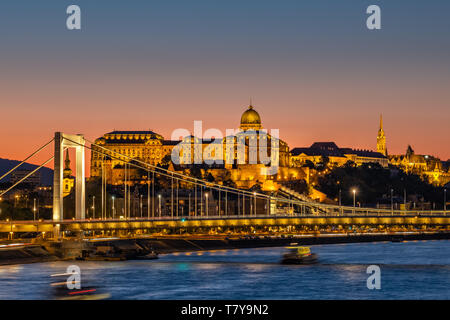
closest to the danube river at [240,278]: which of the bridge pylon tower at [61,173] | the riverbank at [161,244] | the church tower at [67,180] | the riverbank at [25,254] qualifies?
the riverbank at [25,254]

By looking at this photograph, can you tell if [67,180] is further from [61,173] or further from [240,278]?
[240,278]

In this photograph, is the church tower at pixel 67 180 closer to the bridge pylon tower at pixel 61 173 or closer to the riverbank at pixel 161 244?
the riverbank at pixel 161 244

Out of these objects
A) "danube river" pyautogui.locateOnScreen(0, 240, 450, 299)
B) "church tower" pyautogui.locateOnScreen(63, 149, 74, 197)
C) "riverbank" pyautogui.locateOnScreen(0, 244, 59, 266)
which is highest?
"church tower" pyautogui.locateOnScreen(63, 149, 74, 197)

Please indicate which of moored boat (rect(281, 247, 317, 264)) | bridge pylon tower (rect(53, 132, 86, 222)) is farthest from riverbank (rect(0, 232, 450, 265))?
moored boat (rect(281, 247, 317, 264))

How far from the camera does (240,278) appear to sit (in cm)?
6688

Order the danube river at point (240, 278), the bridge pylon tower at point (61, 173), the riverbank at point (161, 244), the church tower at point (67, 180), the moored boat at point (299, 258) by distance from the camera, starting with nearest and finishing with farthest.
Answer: the danube river at point (240, 278) → the bridge pylon tower at point (61, 173) → the riverbank at point (161, 244) → the moored boat at point (299, 258) → the church tower at point (67, 180)

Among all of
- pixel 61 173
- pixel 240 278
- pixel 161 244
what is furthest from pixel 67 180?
pixel 240 278

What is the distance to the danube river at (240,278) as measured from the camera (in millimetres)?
57969

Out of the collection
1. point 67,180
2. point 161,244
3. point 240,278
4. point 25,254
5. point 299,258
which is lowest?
point 240,278

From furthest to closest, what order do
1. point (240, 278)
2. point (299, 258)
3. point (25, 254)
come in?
point (299, 258), point (25, 254), point (240, 278)

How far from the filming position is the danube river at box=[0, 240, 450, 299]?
58.0 m

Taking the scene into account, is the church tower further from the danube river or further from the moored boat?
the moored boat

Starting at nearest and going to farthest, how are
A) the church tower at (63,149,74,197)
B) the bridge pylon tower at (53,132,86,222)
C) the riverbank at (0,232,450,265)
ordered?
1. the bridge pylon tower at (53,132,86,222)
2. the riverbank at (0,232,450,265)
3. the church tower at (63,149,74,197)
